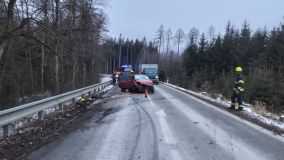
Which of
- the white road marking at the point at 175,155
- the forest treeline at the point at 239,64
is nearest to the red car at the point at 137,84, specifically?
the forest treeline at the point at 239,64

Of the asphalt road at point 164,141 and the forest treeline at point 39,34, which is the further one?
the forest treeline at point 39,34

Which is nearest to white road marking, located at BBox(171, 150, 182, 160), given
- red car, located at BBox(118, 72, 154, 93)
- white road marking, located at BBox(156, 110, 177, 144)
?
white road marking, located at BBox(156, 110, 177, 144)

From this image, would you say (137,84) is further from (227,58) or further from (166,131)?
(227,58)

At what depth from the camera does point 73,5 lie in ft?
59.7

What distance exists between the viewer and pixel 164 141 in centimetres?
902

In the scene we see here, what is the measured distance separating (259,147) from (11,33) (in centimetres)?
1029

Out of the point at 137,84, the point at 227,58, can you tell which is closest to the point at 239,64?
the point at 227,58

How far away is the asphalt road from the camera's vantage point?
7641 millimetres

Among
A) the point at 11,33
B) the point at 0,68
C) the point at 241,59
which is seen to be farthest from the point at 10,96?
the point at 241,59

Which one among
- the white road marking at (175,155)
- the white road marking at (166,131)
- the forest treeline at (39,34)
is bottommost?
the white road marking at (166,131)

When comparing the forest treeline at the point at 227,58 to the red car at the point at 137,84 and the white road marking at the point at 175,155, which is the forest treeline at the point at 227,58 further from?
the white road marking at the point at 175,155

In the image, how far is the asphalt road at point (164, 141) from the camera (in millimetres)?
7641

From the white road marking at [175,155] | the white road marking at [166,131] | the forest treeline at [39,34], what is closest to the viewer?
the white road marking at [175,155]

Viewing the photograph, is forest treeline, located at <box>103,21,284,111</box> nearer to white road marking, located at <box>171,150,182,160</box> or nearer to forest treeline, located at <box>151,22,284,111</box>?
forest treeline, located at <box>151,22,284,111</box>
